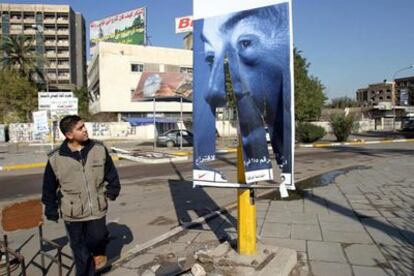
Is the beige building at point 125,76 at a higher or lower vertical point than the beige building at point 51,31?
lower

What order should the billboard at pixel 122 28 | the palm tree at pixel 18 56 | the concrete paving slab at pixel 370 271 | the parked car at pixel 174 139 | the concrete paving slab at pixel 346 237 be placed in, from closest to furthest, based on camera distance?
the concrete paving slab at pixel 370 271, the concrete paving slab at pixel 346 237, the parked car at pixel 174 139, the palm tree at pixel 18 56, the billboard at pixel 122 28

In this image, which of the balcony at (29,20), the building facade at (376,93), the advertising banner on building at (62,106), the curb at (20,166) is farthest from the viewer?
the building facade at (376,93)

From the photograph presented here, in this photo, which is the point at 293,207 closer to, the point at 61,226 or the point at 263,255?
the point at 263,255

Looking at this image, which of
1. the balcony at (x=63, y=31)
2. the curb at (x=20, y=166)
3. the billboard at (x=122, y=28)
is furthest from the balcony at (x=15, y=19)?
the curb at (x=20, y=166)

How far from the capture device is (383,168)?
1458 cm

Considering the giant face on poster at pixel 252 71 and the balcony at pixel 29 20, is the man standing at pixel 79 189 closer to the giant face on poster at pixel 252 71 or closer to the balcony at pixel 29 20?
the giant face on poster at pixel 252 71

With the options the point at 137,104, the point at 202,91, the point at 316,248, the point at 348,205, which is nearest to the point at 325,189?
the point at 348,205

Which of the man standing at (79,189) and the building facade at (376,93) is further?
the building facade at (376,93)

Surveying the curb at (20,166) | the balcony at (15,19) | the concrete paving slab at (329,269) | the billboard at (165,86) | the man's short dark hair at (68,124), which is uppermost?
the balcony at (15,19)

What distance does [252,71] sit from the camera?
4324 millimetres

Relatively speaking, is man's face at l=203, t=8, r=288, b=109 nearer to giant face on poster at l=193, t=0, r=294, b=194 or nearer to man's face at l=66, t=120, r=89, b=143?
giant face on poster at l=193, t=0, r=294, b=194

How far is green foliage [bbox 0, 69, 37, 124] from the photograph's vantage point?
50.3 meters

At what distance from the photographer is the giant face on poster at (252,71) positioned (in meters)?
4.28

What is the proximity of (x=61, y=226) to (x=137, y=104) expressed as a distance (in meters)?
48.2
